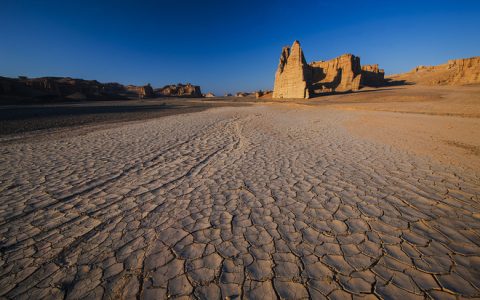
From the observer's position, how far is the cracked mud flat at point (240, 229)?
6.15 ft

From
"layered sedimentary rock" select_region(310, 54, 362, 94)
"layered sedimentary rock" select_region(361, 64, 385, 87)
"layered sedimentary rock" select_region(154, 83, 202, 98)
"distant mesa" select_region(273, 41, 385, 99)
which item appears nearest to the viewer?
"distant mesa" select_region(273, 41, 385, 99)

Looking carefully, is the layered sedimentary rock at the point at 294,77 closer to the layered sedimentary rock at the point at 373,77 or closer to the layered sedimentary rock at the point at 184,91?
the layered sedimentary rock at the point at 373,77

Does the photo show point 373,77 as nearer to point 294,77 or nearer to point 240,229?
point 294,77

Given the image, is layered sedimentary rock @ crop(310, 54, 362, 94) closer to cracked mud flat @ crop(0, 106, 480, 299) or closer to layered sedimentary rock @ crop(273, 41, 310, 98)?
layered sedimentary rock @ crop(273, 41, 310, 98)

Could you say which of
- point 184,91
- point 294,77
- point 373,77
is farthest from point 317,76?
point 184,91

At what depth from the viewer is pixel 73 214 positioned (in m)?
3.00

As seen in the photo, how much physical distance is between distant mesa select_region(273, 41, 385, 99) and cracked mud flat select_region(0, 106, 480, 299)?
34.1 meters

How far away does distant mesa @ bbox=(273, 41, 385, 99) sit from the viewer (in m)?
36.3

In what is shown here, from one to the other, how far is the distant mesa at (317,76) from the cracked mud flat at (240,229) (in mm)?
34078

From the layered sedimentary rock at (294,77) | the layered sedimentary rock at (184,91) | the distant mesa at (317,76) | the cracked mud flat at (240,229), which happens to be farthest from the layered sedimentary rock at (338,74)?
the cracked mud flat at (240,229)

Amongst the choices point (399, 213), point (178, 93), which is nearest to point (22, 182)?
point (399, 213)

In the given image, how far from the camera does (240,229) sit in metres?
2.65

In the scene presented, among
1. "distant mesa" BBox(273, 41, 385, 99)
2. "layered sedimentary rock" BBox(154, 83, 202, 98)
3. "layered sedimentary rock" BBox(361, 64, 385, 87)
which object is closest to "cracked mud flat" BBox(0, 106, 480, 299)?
"distant mesa" BBox(273, 41, 385, 99)

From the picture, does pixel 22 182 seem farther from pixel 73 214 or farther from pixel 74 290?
pixel 74 290
